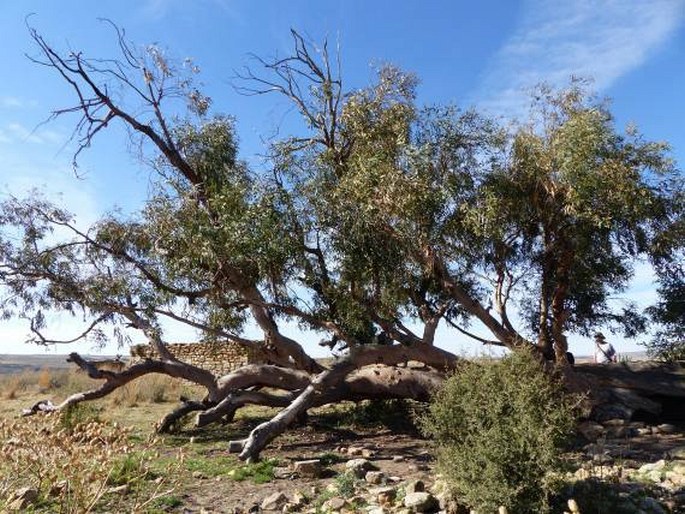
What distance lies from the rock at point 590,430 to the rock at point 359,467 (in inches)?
158

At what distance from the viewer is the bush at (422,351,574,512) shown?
5.77 meters

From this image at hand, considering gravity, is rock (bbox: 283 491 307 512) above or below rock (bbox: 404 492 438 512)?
below

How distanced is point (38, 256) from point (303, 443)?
6329 mm

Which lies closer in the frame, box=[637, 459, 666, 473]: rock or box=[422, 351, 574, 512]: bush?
box=[422, 351, 574, 512]: bush

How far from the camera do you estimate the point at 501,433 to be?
599cm

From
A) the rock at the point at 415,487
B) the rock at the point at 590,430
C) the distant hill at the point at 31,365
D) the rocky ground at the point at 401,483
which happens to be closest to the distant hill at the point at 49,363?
the distant hill at the point at 31,365

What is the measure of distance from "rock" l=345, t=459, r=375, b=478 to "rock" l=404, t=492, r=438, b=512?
4.75 ft

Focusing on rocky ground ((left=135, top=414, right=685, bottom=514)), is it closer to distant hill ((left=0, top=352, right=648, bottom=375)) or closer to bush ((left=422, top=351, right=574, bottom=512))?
bush ((left=422, top=351, right=574, bottom=512))

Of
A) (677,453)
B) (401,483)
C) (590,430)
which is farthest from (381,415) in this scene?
(401,483)

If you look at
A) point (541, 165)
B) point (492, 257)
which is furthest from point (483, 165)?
point (492, 257)

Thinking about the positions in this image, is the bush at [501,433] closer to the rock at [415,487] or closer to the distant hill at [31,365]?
the rock at [415,487]

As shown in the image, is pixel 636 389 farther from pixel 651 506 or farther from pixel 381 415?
pixel 651 506

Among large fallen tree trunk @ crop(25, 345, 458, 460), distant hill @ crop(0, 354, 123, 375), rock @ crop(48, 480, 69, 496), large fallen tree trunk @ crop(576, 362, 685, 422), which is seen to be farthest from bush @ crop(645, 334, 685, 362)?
distant hill @ crop(0, 354, 123, 375)

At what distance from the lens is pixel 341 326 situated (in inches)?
470
